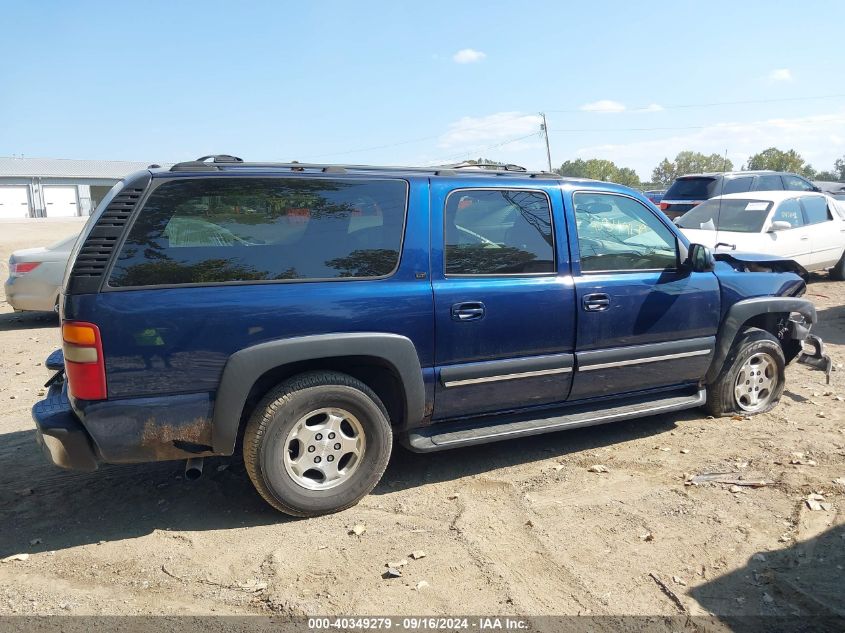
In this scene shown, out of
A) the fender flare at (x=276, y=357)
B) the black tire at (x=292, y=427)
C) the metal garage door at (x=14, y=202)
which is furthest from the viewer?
the metal garage door at (x=14, y=202)

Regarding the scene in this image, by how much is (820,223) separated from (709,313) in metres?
8.23

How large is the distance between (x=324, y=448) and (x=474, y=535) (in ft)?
3.15

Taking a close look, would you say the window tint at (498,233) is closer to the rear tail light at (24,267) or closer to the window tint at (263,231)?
the window tint at (263,231)

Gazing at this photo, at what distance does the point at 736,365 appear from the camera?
5141 mm

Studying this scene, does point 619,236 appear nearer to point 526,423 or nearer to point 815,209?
point 526,423

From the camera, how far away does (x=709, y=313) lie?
482cm

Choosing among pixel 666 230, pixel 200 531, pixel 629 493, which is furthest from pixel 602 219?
pixel 200 531

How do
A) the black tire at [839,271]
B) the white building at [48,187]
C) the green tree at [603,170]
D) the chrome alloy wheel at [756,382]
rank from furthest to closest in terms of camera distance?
the green tree at [603,170], the white building at [48,187], the black tire at [839,271], the chrome alloy wheel at [756,382]

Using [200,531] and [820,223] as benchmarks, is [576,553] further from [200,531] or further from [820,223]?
[820,223]

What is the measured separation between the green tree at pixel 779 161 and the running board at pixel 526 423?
283 feet

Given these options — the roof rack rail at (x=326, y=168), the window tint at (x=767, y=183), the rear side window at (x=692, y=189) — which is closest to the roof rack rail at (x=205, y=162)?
the roof rack rail at (x=326, y=168)

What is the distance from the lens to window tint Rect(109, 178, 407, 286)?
3.38 m

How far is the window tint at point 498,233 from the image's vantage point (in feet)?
13.3

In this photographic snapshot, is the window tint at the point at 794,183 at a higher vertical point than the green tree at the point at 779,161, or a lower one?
lower
